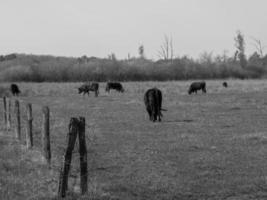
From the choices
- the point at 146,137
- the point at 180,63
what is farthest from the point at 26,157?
the point at 180,63

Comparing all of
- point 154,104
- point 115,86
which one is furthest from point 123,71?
point 154,104

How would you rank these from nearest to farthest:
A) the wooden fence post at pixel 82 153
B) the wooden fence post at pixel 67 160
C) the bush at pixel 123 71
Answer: the wooden fence post at pixel 67 160 → the wooden fence post at pixel 82 153 → the bush at pixel 123 71

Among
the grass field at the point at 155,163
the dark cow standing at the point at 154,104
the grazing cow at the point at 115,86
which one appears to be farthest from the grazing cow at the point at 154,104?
the grazing cow at the point at 115,86

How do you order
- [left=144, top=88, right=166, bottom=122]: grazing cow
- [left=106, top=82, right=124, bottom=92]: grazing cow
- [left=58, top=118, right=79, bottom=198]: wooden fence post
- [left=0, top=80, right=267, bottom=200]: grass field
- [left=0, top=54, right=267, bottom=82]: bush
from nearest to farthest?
[left=58, top=118, right=79, bottom=198]: wooden fence post, [left=0, top=80, right=267, bottom=200]: grass field, [left=144, top=88, right=166, bottom=122]: grazing cow, [left=106, top=82, right=124, bottom=92]: grazing cow, [left=0, top=54, right=267, bottom=82]: bush

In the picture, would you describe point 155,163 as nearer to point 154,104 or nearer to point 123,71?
point 154,104

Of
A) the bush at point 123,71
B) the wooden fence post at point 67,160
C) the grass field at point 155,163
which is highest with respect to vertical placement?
the bush at point 123,71

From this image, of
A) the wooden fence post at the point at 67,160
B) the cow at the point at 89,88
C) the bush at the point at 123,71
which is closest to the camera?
the wooden fence post at the point at 67,160

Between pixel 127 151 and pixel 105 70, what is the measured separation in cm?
6996

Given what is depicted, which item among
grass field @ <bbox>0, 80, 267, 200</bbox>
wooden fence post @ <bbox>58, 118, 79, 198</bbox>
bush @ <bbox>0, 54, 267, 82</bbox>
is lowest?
grass field @ <bbox>0, 80, 267, 200</bbox>

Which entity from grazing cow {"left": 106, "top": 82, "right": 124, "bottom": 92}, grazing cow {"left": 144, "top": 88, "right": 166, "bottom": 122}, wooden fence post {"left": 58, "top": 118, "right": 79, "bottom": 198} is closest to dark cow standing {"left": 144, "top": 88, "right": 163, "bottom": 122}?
grazing cow {"left": 144, "top": 88, "right": 166, "bottom": 122}

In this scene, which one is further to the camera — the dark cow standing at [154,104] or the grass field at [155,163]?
the dark cow standing at [154,104]

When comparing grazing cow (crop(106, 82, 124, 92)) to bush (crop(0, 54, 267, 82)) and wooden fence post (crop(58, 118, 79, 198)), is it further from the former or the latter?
wooden fence post (crop(58, 118, 79, 198))

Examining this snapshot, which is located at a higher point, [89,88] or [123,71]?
[123,71]

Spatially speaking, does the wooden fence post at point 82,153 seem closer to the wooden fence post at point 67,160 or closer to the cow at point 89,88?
the wooden fence post at point 67,160
